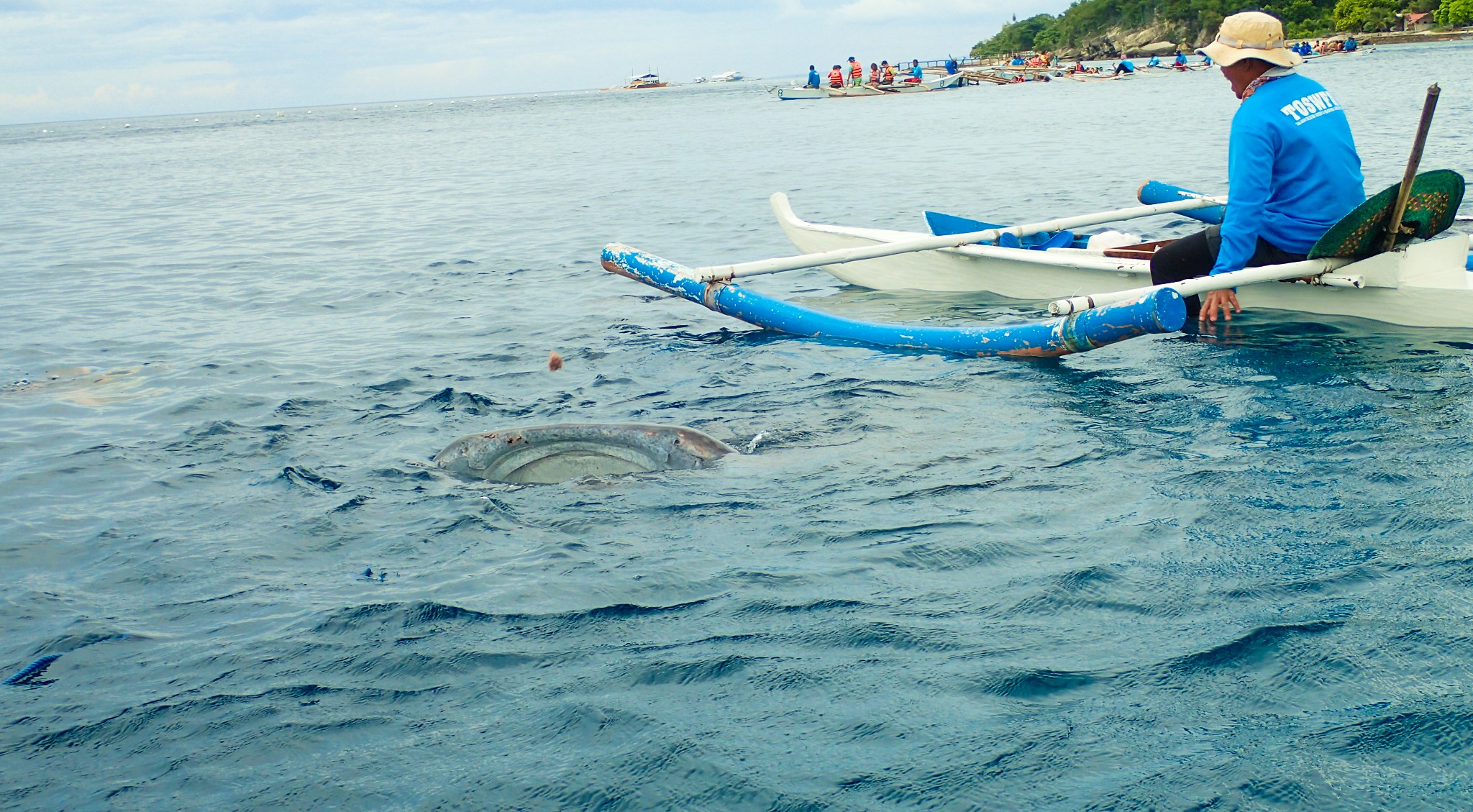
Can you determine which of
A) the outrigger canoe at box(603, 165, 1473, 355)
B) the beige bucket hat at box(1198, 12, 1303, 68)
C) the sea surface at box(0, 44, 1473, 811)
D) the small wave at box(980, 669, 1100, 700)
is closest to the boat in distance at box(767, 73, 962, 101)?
the outrigger canoe at box(603, 165, 1473, 355)

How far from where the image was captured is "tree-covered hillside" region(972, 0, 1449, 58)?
71500mm

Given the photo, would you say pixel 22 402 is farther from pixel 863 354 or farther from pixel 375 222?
pixel 375 222

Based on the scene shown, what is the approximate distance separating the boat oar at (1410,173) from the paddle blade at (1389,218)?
2cm

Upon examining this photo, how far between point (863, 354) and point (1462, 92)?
26.4 metres

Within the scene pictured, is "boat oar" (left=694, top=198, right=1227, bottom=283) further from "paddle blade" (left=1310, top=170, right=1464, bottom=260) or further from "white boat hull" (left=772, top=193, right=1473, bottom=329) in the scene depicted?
"paddle blade" (left=1310, top=170, right=1464, bottom=260)

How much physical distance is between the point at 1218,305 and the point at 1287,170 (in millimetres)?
825

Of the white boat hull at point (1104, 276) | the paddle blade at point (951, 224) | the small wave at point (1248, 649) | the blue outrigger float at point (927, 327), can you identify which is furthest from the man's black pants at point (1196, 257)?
the small wave at point (1248, 649)

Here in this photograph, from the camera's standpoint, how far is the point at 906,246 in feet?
27.5

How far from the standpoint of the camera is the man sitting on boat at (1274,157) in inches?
226

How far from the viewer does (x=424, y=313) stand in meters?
10.0

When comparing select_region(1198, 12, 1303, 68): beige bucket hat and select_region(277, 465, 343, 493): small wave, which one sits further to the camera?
select_region(1198, 12, 1303, 68): beige bucket hat

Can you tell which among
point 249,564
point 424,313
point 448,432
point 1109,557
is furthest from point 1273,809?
point 424,313

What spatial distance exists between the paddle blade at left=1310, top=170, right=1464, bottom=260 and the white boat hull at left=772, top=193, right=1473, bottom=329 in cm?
12

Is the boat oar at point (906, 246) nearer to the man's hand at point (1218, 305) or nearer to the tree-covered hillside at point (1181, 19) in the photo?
the man's hand at point (1218, 305)
